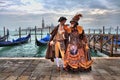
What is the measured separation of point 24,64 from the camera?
266 inches

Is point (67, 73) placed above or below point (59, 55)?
below

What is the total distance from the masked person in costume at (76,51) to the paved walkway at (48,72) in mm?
208

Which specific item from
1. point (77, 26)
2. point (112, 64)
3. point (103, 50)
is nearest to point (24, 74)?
point (77, 26)

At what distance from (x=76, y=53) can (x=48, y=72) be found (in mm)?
853

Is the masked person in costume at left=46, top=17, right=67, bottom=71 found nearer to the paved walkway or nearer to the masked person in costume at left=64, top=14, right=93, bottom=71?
the masked person in costume at left=64, top=14, right=93, bottom=71

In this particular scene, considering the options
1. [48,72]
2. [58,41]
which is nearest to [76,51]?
[58,41]

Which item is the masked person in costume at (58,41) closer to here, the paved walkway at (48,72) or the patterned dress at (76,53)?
the patterned dress at (76,53)

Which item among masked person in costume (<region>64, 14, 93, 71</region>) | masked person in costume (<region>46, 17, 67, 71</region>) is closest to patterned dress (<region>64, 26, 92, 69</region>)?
masked person in costume (<region>64, 14, 93, 71</region>)

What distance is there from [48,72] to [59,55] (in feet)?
2.01

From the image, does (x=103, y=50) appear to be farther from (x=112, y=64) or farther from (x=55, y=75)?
(x=55, y=75)

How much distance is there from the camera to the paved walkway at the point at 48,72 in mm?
5156

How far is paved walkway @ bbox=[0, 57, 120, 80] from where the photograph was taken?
16.9ft

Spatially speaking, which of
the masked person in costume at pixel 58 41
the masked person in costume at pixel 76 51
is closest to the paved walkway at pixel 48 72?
the masked person in costume at pixel 76 51

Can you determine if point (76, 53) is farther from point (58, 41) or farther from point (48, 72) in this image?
point (48, 72)
